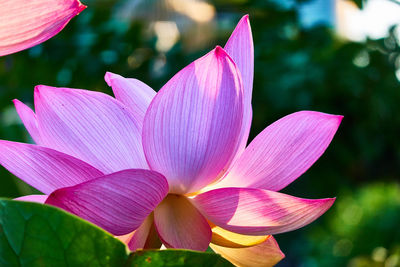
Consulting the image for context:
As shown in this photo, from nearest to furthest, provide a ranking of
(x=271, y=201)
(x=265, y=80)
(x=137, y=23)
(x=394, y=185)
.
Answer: (x=271, y=201) < (x=265, y=80) < (x=137, y=23) < (x=394, y=185)

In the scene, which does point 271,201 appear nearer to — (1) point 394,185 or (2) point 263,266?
(2) point 263,266

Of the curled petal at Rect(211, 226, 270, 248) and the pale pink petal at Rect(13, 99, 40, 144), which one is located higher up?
the pale pink petal at Rect(13, 99, 40, 144)

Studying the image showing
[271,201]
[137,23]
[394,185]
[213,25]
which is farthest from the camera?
[213,25]

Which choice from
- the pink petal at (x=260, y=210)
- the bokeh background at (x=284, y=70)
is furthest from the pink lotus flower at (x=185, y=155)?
the bokeh background at (x=284, y=70)

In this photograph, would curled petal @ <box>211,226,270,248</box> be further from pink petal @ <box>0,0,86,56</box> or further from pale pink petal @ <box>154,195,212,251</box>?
pink petal @ <box>0,0,86,56</box>

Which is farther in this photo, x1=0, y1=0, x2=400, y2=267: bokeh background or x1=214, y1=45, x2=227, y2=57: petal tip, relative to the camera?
x1=0, y1=0, x2=400, y2=267: bokeh background

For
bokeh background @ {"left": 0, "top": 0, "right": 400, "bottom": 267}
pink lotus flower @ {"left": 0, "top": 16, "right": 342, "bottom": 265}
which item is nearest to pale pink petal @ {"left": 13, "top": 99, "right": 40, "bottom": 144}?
pink lotus flower @ {"left": 0, "top": 16, "right": 342, "bottom": 265}

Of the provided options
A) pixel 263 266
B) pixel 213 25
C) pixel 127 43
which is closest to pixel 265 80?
pixel 127 43
